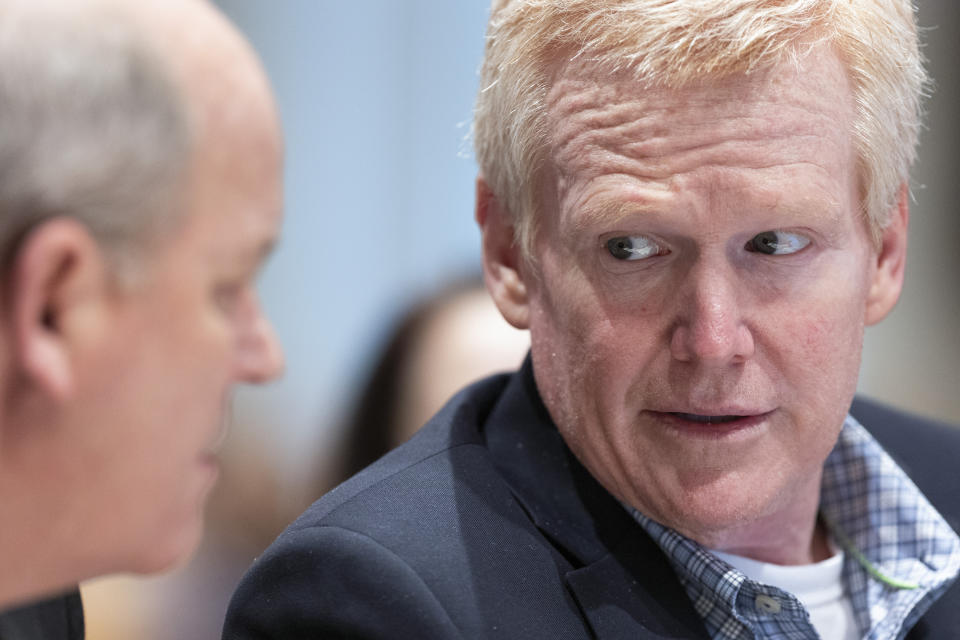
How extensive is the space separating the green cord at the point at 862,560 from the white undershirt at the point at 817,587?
5cm

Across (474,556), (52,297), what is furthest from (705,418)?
(52,297)

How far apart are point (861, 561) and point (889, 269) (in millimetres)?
465

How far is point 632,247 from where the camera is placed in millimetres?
1601

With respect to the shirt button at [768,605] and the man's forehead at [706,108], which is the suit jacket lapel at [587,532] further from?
the man's forehead at [706,108]

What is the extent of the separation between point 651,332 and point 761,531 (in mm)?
448

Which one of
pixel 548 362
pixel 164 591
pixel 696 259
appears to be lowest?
pixel 164 591

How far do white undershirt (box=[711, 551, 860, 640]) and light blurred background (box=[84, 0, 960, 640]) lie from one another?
1894 mm

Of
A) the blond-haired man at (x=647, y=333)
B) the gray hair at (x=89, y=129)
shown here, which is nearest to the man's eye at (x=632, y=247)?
the blond-haired man at (x=647, y=333)

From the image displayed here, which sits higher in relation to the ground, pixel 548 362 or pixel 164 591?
pixel 548 362

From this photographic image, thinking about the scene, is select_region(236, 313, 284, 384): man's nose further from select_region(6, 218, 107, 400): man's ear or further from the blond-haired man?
the blond-haired man

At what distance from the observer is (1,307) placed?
925 mm

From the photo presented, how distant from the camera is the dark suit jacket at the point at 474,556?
1467mm

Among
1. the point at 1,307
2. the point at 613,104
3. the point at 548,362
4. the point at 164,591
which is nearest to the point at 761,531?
the point at 548,362

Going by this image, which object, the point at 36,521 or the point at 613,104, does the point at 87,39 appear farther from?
the point at 613,104
